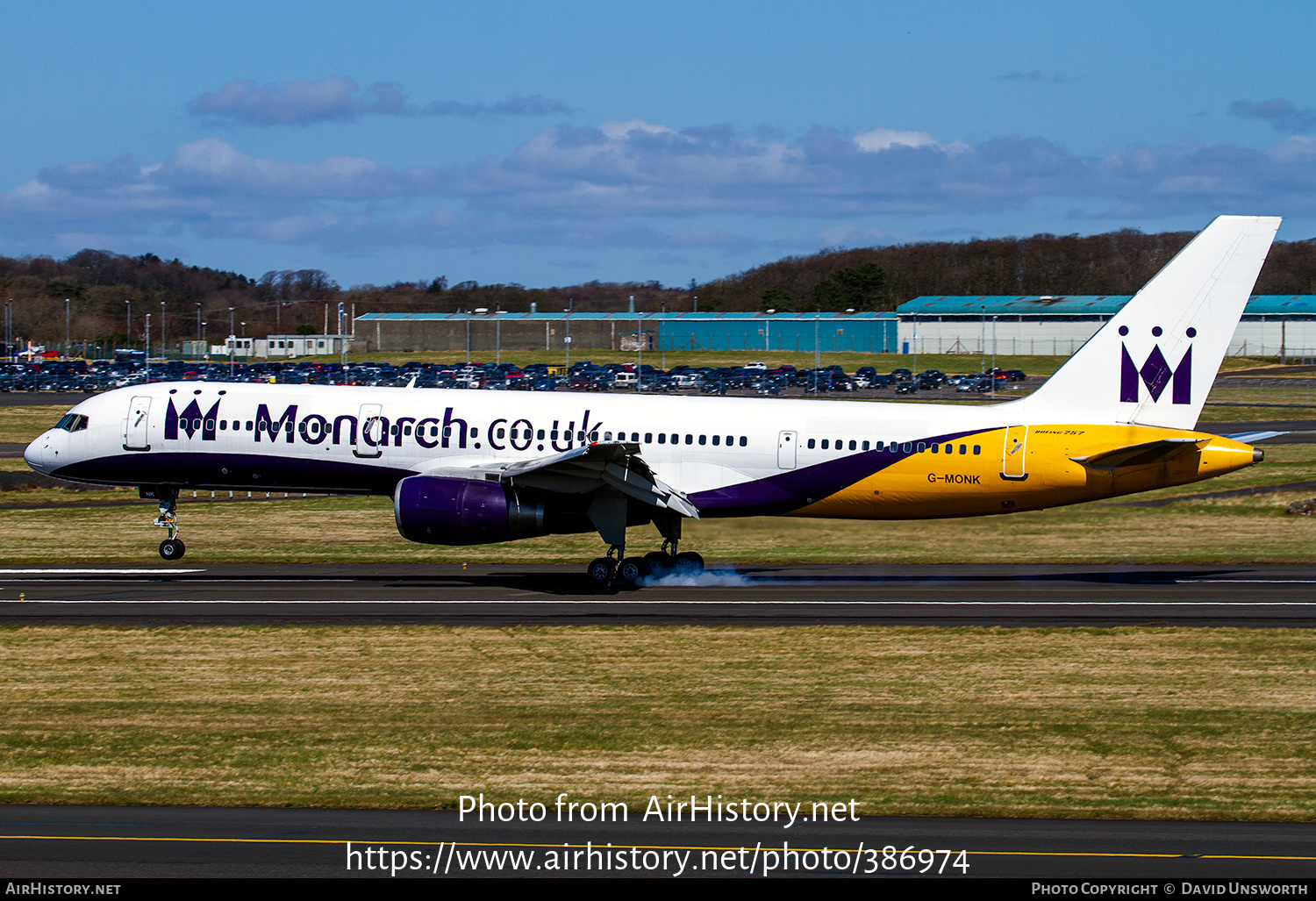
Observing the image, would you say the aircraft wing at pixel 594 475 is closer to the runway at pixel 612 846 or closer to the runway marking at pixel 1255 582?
the runway marking at pixel 1255 582

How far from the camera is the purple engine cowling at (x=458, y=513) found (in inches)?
1148

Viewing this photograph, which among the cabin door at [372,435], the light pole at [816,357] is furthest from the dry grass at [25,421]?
the light pole at [816,357]

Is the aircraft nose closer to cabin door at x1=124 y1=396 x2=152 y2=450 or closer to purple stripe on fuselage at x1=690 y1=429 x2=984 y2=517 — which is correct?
cabin door at x1=124 y1=396 x2=152 y2=450

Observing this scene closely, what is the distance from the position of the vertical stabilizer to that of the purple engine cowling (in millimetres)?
12977

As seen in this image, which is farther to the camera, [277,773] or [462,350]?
[462,350]

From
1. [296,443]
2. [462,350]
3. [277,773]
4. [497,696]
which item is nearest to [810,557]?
[296,443]

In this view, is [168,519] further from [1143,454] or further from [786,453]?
[1143,454]

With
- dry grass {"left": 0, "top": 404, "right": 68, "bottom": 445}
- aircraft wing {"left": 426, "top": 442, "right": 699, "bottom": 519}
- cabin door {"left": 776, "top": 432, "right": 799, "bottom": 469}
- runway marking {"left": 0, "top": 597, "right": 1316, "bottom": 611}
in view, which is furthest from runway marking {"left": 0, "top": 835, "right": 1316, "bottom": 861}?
dry grass {"left": 0, "top": 404, "right": 68, "bottom": 445}

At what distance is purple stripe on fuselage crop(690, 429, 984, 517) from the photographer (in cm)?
3050

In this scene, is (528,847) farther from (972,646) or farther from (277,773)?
(972,646)

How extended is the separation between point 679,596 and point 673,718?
Answer: 11156mm

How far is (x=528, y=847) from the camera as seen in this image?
13062 mm

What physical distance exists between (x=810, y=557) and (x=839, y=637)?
1289 cm
